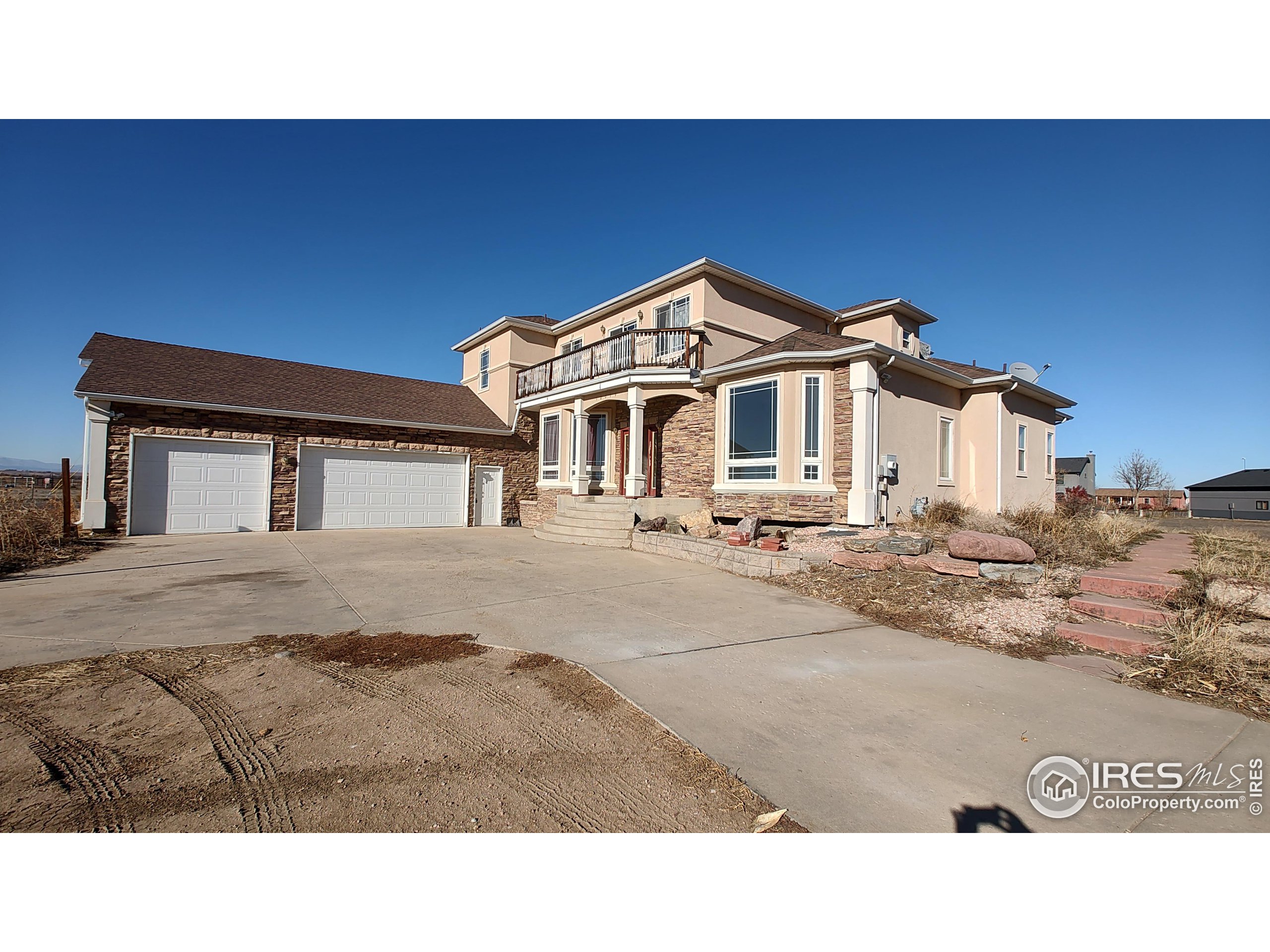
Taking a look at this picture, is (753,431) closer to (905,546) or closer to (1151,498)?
(905,546)

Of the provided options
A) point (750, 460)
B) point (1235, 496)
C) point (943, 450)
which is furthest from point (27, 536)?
point (1235, 496)

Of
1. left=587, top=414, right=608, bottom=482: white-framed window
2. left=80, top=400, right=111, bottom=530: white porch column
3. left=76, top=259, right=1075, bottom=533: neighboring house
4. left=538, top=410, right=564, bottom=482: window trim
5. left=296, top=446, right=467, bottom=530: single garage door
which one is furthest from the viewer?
left=538, top=410, right=564, bottom=482: window trim

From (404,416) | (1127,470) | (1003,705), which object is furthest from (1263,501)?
(404,416)

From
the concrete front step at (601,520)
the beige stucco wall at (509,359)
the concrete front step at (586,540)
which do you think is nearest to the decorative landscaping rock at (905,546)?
the concrete front step at (586,540)

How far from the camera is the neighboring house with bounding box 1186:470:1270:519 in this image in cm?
2939

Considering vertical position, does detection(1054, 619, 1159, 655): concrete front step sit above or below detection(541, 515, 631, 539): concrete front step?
below

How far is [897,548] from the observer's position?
310 inches

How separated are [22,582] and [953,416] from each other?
718 inches

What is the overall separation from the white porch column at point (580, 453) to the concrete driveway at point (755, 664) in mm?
6461

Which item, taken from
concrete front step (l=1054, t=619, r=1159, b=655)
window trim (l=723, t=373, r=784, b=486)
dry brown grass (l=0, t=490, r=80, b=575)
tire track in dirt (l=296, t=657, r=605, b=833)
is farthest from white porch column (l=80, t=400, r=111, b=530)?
concrete front step (l=1054, t=619, r=1159, b=655)

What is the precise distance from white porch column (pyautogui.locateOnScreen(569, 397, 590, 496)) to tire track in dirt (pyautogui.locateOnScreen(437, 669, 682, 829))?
11444mm

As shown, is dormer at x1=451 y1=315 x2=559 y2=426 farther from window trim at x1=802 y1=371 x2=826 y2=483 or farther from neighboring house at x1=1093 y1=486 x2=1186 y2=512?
neighboring house at x1=1093 y1=486 x2=1186 y2=512

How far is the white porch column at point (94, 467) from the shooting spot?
12688 millimetres

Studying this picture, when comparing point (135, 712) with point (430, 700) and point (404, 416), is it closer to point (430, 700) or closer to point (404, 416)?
point (430, 700)
